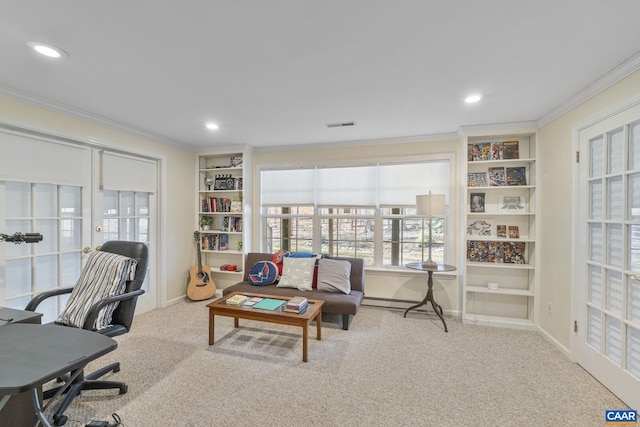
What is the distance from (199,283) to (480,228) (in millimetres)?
4065

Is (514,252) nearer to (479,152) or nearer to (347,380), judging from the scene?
(479,152)

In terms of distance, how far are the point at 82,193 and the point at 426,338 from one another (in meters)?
4.08

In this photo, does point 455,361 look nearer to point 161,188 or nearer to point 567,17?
point 567,17

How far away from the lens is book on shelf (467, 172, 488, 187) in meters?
3.38

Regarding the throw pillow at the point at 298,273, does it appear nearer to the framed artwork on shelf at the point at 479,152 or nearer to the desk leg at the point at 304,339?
the desk leg at the point at 304,339

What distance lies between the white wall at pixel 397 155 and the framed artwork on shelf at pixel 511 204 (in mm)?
498

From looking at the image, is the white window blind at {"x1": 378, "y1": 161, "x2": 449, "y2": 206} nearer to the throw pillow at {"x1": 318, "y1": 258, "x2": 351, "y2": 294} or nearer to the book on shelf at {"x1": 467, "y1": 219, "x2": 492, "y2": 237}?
the book on shelf at {"x1": 467, "y1": 219, "x2": 492, "y2": 237}

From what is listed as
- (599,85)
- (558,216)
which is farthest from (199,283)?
(599,85)

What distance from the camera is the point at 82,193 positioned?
2924mm

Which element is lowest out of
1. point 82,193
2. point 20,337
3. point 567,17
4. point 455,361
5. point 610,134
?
point 455,361

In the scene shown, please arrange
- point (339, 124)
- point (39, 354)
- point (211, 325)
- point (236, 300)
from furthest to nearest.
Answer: point (339, 124), point (236, 300), point (211, 325), point (39, 354)

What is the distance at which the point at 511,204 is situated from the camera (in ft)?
10.8

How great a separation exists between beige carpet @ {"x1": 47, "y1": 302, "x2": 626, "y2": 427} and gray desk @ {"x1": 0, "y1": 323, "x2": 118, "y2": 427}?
807 mm

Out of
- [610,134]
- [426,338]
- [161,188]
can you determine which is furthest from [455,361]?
[161,188]
